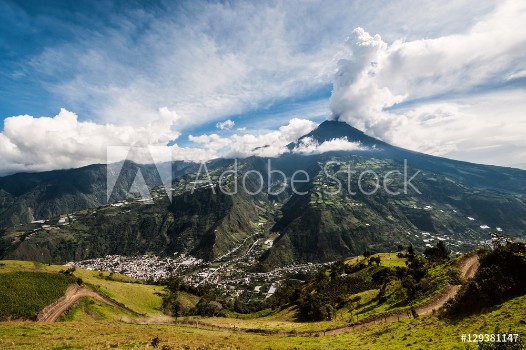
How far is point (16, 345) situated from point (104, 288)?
259 ft

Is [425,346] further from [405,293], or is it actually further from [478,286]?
[405,293]

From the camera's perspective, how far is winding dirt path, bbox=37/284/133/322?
72719 millimetres

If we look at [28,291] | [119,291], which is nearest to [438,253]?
[119,291]

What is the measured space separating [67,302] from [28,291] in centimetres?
972

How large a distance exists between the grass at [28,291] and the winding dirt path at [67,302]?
121 centimetres

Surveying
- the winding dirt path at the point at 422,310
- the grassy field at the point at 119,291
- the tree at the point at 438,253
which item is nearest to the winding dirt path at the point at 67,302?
the grassy field at the point at 119,291

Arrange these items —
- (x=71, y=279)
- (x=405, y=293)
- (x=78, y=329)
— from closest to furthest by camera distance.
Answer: (x=78, y=329) < (x=405, y=293) < (x=71, y=279)

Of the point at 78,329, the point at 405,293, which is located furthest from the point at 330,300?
the point at 78,329

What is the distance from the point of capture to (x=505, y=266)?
41344 millimetres

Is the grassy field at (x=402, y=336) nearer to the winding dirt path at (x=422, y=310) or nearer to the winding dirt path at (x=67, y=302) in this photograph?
the winding dirt path at (x=422, y=310)

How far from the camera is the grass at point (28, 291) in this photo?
7038 cm

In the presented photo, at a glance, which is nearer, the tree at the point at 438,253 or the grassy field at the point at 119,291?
the grassy field at the point at 119,291

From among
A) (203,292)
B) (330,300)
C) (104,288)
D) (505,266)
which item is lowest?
(203,292)

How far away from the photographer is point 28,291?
78.2 m
